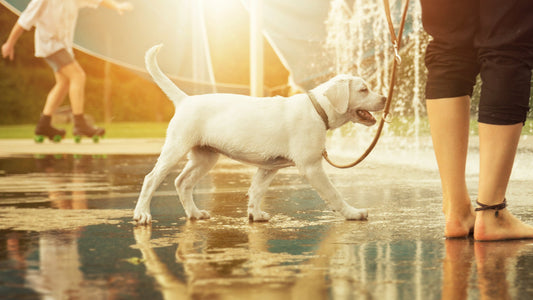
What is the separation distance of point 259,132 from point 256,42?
367 inches

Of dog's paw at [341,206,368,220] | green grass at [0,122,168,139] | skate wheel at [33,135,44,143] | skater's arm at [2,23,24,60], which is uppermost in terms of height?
skater's arm at [2,23,24,60]

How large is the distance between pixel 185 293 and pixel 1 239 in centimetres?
143

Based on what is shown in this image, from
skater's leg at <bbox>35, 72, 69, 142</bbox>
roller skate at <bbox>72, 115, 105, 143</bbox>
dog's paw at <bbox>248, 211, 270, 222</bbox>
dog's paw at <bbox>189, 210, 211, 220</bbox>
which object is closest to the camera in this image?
dog's paw at <bbox>248, 211, 270, 222</bbox>

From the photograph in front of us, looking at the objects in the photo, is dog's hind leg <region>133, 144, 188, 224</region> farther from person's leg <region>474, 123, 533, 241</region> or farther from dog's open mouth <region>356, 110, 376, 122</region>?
person's leg <region>474, 123, 533, 241</region>

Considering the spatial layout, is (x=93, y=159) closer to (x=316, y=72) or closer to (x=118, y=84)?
(x=316, y=72)

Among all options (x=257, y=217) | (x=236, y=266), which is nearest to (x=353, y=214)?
(x=257, y=217)

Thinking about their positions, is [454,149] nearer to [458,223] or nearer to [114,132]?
[458,223]

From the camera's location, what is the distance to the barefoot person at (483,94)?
3324mm

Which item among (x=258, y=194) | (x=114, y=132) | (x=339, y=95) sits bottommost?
(x=114, y=132)

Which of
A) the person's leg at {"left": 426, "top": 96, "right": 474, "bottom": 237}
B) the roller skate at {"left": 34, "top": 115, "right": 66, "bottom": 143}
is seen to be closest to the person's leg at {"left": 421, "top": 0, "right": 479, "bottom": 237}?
the person's leg at {"left": 426, "top": 96, "right": 474, "bottom": 237}

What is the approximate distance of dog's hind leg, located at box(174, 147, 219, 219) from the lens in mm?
4262

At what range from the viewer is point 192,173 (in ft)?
14.2

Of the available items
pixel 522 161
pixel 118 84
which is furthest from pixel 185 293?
pixel 118 84

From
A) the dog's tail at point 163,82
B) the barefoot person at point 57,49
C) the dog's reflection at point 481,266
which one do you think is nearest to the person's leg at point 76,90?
the barefoot person at point 57,49
